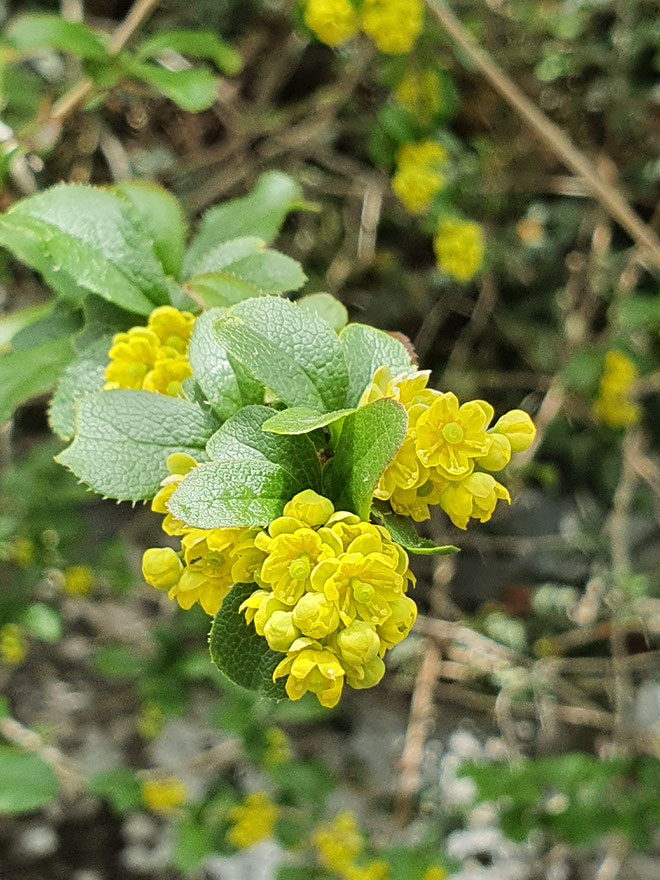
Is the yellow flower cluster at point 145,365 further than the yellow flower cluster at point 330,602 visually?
Yes

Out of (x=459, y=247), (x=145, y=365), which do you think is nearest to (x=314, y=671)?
(x=145, y=365)

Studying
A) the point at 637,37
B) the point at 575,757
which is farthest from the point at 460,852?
the point at 637,37

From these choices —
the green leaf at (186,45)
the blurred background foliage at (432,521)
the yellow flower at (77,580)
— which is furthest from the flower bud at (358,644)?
the yellow flower at (77,580)

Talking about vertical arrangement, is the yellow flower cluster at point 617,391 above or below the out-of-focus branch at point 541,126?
below

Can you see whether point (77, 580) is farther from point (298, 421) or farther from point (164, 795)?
point (298, 421)

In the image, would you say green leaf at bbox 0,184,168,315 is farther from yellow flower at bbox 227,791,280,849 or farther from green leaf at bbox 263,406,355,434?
yellow flower at bbox 227,791,280,849

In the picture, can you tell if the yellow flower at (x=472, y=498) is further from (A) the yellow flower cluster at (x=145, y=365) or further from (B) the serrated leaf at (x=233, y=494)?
(A) the yellow flower cluster at (x=145, y=365)
